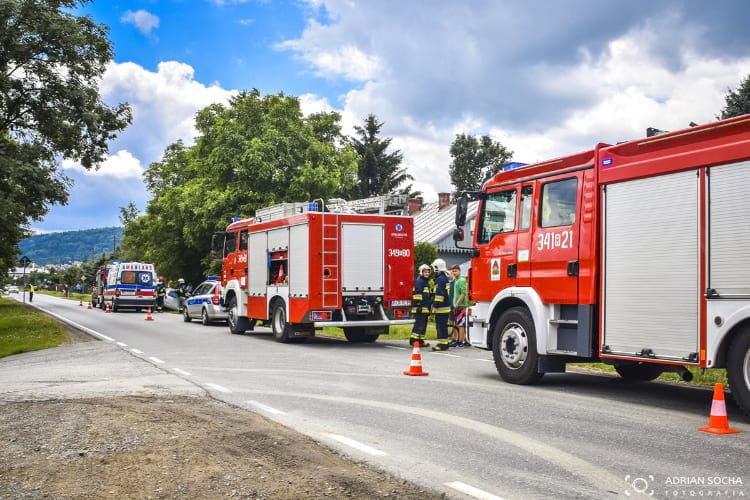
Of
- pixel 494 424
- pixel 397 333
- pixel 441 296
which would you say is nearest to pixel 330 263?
pixel 441 296

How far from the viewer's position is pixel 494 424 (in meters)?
7.39

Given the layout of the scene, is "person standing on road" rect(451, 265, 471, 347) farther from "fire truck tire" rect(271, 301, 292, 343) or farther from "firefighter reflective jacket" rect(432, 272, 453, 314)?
"fire truck tire" rect(271, 301, 292, 343)

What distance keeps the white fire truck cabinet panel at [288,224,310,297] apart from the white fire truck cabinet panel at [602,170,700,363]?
28.4 feet

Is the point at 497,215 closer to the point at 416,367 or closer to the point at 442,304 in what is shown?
the point at 416,367

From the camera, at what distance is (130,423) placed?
6.93 metres

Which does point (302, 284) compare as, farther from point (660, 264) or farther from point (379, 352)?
point (660, 264)

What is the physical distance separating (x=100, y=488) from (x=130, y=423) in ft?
6.91

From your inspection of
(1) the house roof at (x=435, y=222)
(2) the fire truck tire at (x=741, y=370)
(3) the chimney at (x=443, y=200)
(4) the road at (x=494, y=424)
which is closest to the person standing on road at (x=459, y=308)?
(4) the road at (x=494, y=424)

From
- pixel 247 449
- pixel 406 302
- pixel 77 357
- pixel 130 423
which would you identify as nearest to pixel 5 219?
pixel 77 357

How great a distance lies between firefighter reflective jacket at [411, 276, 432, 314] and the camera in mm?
15633

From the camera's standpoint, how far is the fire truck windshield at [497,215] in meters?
10.8

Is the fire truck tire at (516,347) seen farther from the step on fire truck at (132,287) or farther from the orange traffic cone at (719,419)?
the step on fire truck at (132,287)

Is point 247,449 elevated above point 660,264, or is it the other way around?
point 660,264

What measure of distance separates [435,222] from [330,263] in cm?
2948
